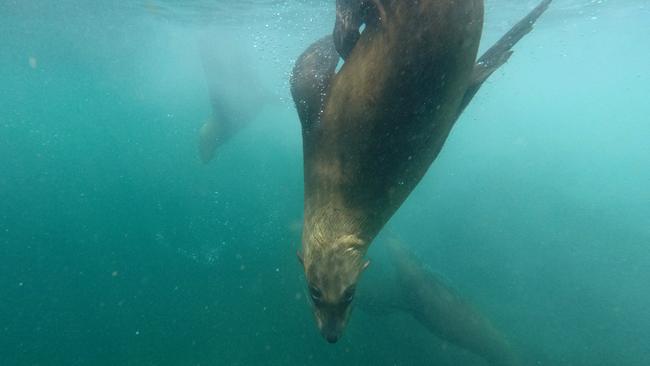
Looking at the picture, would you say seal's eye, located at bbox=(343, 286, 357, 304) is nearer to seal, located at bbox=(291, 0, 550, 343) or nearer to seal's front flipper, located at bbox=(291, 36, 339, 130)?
seal, located at bbox=(291, 0, 550, 343)

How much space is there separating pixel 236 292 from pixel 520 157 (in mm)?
24432

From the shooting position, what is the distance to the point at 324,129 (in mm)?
2570

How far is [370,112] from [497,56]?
1.24 m

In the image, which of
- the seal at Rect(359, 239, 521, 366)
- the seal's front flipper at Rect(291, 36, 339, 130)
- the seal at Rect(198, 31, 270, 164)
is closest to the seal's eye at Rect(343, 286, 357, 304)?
the seal's front flipper at Rect(291, 36, 339, 130)

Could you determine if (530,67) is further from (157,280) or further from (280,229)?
(157,280)

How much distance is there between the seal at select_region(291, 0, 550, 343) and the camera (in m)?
2.16

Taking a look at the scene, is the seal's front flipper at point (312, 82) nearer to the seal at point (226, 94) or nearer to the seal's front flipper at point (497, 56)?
the seal's front flipper at point (497, 56)

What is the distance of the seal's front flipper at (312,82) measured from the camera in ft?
8.66

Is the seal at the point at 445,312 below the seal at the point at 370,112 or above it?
below

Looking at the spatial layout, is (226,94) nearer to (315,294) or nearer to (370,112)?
(315,294)

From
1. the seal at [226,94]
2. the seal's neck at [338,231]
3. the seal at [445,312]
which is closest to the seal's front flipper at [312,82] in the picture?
the seal's neck at [338,231]

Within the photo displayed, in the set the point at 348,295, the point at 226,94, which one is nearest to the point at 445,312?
the point at 348,295

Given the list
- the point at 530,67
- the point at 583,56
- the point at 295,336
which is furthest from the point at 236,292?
the point at 530,67

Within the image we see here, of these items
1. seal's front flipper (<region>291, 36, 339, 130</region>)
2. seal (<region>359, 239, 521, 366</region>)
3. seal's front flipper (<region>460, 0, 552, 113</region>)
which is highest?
seal's front flipper (<region>291, 36, 339, 130</region>)
